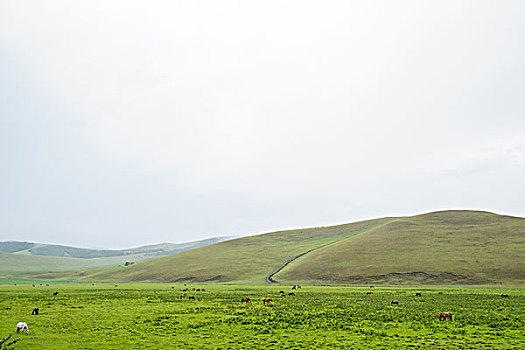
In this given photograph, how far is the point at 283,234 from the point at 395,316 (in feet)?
492

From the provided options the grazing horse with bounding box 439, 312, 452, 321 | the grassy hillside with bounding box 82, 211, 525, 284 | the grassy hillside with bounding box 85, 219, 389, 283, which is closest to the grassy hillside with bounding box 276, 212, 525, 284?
the grassy hillside with bounding box 82, 211, 525, 284

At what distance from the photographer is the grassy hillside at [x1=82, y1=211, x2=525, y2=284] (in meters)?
91.4

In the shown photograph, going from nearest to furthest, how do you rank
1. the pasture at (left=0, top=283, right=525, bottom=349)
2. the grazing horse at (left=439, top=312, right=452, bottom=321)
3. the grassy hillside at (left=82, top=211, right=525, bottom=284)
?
the pasture at (left=0, top=283, right=525, bottom=349) < the grazing horse at (left=439, top=312, right=452, bottom=321) < the grassy hillside at (left=82, top=211, right=525, bottom=284)

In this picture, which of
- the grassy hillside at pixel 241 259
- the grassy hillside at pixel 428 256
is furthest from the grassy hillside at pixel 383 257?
the grassy hillside at pixel 241 259

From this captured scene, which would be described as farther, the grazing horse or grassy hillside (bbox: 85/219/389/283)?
grassy hillside (bbox: 85/219/389/283)

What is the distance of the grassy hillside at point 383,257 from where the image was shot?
91.4 m

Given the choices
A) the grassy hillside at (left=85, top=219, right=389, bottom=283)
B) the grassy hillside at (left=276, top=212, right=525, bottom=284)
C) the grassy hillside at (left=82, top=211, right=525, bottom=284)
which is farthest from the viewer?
the grassy hillside at (left=85, top=219, right=389, bottom=283)

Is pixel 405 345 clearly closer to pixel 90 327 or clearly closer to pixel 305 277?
pixel 90 327

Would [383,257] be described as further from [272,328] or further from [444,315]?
[272,328]

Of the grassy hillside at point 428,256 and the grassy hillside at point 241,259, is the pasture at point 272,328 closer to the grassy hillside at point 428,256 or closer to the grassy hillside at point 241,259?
the grassy hillside at point 428,256

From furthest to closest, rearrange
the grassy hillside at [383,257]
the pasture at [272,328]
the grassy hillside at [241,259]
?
the grassy hillside at [241,259]
the grassy hillside at [383,257]
the pasture at [272,328]

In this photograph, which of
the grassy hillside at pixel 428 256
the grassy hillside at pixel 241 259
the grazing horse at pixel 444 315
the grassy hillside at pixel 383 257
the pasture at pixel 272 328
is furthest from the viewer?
the grassy hillside at pixel 241 259

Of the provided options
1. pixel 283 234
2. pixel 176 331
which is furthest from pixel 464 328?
pixel 283 234

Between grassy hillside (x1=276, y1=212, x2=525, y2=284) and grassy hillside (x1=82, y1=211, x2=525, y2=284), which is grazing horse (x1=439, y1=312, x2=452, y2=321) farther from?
grassy hillside (x1=82, y1=211, x2=525, y2=284)
